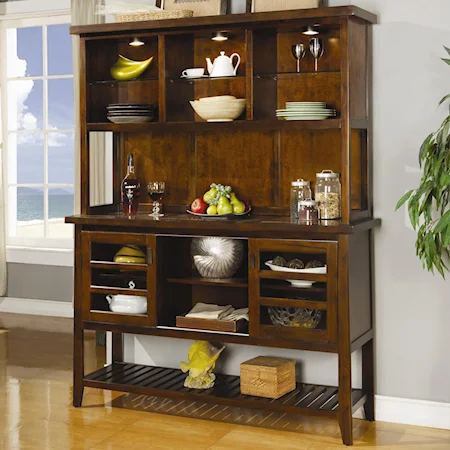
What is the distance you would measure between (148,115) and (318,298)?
132 centimetres

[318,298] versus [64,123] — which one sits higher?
[64,123]

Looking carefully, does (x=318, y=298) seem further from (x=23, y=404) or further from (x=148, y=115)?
(x=23, y=404)

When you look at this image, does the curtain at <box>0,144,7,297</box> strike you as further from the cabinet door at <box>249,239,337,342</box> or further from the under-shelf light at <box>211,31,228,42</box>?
the cabinet door at <box>249,239,337,342</box>

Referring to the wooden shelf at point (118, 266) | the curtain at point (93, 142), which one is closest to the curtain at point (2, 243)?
the curtain at point (93, 142)

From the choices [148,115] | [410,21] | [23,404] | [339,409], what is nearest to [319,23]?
[410,21]

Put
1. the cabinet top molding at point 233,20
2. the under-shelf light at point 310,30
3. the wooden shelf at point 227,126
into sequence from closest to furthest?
the cabinet top molding at point 233,20 < the wooden shelf at point 227,126 < the under-shelf light at point 310,30

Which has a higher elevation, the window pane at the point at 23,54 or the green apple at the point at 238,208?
the window pane at the point at 23,54

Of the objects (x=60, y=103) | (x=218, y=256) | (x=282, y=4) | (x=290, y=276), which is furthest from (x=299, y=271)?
(x=60, y=103)

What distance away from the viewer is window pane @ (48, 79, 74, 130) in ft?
21.6

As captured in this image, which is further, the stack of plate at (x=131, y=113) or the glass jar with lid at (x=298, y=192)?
the stack of plate at (x=131, y=113)

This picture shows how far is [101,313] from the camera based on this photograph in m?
4.19

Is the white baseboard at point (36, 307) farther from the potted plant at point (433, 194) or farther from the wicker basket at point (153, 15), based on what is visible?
the potted plant at point (433, 194)

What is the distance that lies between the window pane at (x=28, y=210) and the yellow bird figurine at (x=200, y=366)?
278 cm

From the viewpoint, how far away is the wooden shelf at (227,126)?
3.79 metres
